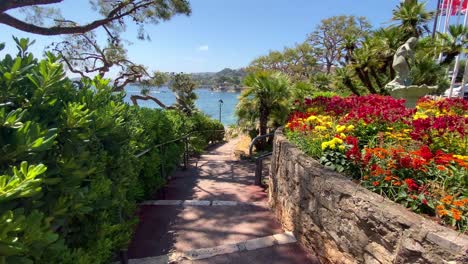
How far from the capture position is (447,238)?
1351 mm

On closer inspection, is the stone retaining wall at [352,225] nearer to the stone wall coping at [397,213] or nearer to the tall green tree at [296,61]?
the stone wall coping at [397,213]

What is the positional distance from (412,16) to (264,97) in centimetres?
1075

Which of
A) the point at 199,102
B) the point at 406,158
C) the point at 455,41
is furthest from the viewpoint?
the point at 199,102

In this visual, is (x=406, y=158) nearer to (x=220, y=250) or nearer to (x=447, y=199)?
(x=447, y=199)

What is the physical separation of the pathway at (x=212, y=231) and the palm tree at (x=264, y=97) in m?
3.78

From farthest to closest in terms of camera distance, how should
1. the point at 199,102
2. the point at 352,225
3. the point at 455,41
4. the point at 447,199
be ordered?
the point at 199,102 → the point at 455,41 → the point at 352,225 → the point at 447,199

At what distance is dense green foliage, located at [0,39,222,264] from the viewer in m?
0.91

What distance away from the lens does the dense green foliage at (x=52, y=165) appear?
Answer: 0.91 metres

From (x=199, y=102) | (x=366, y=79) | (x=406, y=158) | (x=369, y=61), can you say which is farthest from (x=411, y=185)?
(x=199, y=102)

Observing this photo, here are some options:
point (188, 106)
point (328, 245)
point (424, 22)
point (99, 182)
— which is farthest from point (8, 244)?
point (424, 22)

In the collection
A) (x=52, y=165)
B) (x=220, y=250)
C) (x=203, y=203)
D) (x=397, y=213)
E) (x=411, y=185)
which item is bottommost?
(x=203, y=203)

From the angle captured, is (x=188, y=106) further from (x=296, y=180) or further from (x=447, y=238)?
(x=447, y=238)

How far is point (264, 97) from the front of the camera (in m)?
8.47

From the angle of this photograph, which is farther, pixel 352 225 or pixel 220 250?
pixel 220 250
